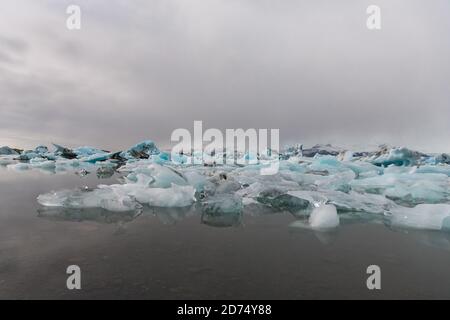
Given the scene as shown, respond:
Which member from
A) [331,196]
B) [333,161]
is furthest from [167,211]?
[333,161]

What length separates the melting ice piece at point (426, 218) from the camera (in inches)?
217

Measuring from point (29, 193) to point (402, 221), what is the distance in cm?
922

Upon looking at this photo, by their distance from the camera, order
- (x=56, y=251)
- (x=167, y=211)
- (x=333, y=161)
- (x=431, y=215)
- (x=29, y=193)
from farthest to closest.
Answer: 1. (x=333, y=161)
2. (x=29, y=193)
3. (x=167, y=211)
4. (x=431, y=215)
5. (x=56, y=251)

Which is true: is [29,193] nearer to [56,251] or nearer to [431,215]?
[56,251]

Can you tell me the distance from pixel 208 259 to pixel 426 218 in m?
4.24

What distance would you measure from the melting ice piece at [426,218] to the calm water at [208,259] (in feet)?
1.09

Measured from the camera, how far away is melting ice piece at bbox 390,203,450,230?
5.51 metres

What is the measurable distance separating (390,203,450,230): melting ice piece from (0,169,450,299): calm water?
0.33 meters

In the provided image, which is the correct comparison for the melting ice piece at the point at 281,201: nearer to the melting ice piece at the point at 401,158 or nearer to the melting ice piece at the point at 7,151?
the melting ice piece at the point at 401,158

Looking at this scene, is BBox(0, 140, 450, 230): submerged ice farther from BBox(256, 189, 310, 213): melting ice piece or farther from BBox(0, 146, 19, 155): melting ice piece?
BBox(0, 146, 19, 155): melting ice piece

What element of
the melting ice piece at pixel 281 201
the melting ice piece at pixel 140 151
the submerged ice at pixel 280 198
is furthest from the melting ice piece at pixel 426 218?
the melting ice piece at pixel 140 151

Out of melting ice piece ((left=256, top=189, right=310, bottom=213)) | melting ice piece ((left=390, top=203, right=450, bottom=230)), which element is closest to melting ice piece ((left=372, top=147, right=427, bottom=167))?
melting ice piece ((left=256, top=189, right=310, bottom=213))
